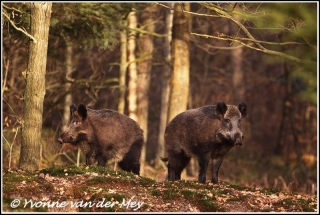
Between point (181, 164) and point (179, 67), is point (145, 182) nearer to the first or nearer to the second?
point (181, 164)

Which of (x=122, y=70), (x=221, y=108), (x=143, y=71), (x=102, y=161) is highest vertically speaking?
(x=143, y=71)

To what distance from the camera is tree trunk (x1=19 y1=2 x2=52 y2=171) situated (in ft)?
43.9

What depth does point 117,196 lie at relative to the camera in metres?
10.9

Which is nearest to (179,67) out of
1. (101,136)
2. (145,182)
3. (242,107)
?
(101,136)

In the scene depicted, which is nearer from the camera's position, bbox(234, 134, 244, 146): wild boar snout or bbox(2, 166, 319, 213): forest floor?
bbox(2, 166, 319, 213): forest floor

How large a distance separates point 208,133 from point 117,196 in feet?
11.6

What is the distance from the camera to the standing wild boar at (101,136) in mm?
14586

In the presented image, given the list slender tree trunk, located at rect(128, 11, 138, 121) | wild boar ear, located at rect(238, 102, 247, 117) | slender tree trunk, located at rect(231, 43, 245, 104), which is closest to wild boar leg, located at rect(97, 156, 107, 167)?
wild boar ear, located at rect(238, 102, 247, 117)

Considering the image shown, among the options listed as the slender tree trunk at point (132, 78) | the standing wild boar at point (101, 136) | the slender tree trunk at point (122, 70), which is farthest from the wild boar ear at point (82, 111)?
the slender tree trunk at point (132, 78)

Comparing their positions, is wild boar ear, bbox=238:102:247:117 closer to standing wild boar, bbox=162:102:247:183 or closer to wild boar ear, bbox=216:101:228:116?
standing wild boar, bbox=162:102:247:183

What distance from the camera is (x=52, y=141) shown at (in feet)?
70.5

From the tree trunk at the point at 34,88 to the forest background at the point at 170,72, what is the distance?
102 mm

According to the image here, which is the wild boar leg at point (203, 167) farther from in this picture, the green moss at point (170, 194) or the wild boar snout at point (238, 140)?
Answer: the green moss at point (170, 194)

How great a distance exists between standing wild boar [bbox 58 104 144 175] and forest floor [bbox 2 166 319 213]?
204cm
